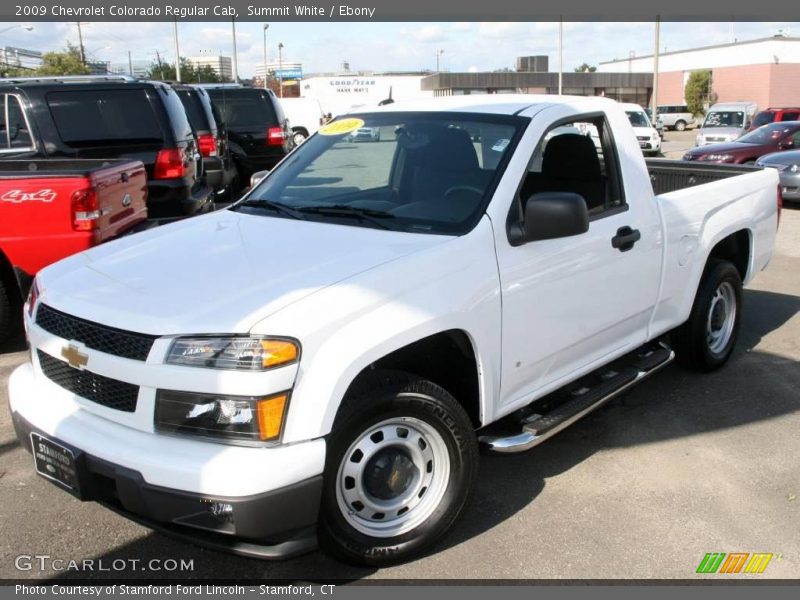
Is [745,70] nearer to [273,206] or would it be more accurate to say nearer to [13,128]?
[13,128]

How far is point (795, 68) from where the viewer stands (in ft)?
199

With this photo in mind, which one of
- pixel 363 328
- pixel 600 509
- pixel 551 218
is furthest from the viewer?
pixel 600 509

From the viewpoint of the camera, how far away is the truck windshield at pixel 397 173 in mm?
3742

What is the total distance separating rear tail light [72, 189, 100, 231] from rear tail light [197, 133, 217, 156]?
6789 millimetres

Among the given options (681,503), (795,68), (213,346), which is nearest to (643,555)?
(681,503)

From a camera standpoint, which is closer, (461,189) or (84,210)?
(461,189)

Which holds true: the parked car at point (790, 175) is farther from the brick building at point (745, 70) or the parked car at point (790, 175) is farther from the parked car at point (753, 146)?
the brick building at point (745, 70)

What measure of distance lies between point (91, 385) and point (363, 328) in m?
1.08

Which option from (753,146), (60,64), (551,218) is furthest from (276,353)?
(60,64)

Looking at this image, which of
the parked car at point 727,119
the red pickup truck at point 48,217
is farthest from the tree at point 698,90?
the red pickup truck at point 48,217

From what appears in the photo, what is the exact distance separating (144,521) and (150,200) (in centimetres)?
570

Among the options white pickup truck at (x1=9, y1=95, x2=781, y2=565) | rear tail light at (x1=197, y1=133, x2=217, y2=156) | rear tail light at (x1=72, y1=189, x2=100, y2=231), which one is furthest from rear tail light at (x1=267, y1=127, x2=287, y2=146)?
white pickup truck at (x1=9, y1=95, x2=781, y2=565)

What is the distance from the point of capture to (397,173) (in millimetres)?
4180

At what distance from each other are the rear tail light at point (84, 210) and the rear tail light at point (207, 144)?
22.3 feet
